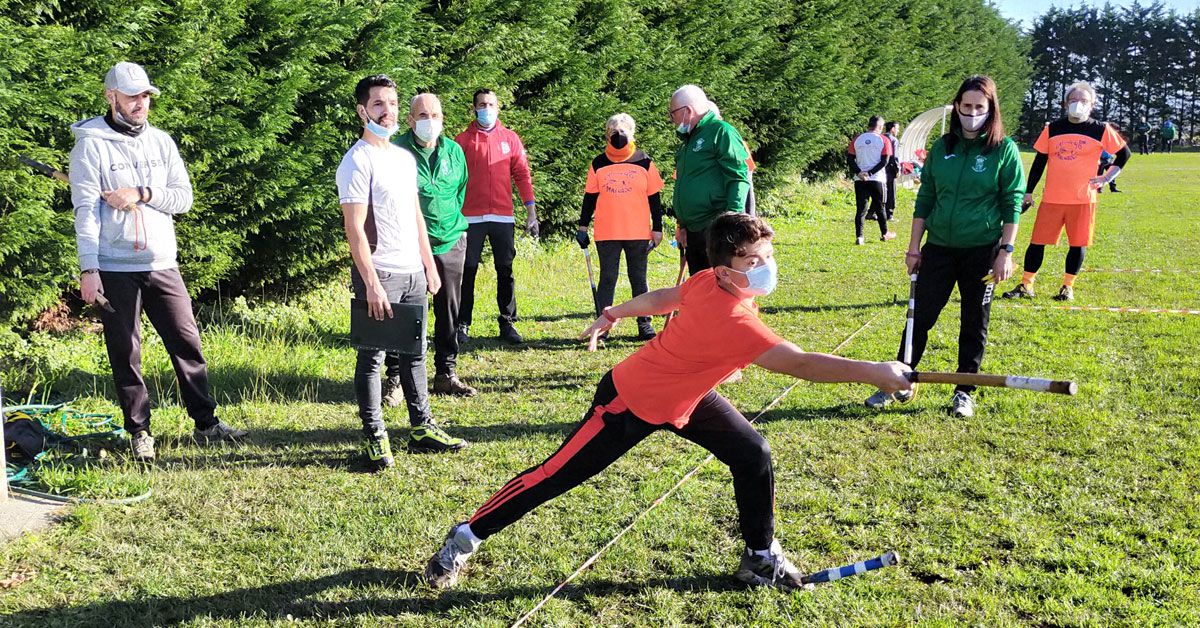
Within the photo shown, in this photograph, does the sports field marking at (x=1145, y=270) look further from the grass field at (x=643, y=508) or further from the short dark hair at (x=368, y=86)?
the short dark hair at (x=368, y=86)

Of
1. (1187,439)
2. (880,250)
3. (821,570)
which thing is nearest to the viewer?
(821,570)

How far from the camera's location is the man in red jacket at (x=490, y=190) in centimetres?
705

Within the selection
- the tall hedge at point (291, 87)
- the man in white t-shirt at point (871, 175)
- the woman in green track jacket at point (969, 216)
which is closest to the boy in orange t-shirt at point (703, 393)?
the woman in green track jacket at point (969, 216)

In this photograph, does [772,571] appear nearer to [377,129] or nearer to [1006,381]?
[1006,381]

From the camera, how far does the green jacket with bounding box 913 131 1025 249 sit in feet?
16.6

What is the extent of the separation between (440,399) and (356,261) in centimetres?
174

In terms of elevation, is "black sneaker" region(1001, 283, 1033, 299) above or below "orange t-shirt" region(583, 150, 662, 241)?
below

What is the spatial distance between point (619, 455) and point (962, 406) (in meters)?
2.92

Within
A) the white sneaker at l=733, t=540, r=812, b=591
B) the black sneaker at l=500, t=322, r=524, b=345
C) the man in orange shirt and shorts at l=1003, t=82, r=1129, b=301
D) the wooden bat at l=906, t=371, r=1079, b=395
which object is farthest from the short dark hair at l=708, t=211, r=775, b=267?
the man in orange shirt and shorts at l=1003, t=82, r=1129, b=301

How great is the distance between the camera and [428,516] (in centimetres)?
399

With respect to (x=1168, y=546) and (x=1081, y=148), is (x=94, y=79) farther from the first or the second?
(x=1081, y=148)

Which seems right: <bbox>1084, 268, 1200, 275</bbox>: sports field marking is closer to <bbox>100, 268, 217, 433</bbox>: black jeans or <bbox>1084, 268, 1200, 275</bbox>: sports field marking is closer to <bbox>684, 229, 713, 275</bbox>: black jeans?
<bbox>684, 229, 713, 275</bbox>: black jeans

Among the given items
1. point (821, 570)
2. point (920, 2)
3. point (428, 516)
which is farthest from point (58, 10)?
point (920, 2)

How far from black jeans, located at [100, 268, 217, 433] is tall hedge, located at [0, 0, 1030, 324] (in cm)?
141
